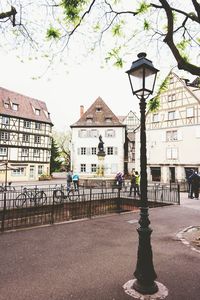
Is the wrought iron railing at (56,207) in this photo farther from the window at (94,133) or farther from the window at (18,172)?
the window at (94,133)

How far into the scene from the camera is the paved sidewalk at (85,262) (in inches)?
154

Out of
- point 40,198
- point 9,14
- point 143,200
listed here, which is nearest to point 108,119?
point 40,198

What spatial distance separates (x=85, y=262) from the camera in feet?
17.0

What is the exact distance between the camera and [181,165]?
97.6ft

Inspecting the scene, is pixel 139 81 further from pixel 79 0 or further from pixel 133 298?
pixel 79 0

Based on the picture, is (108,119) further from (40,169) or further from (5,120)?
(5,120)

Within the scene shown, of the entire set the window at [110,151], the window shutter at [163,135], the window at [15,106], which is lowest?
the window at [110,151]

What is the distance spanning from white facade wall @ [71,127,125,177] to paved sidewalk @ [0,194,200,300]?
30067mm

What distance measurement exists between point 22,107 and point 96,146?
13.2m

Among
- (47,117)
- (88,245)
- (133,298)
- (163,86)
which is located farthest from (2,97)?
(133,298)

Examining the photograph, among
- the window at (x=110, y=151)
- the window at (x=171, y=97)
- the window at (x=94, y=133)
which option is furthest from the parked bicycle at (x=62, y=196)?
the window at (x=94, y=133)

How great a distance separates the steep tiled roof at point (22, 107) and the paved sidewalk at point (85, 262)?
95.1ft

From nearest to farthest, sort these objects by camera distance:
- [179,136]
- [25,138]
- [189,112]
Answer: [189,112], [179,136], [25,138]

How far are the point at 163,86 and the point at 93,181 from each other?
1825 cm
